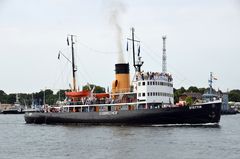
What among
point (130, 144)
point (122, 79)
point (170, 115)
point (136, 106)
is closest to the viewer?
point (130, 144)

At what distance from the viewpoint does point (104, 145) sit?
160 ft

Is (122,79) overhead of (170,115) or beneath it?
overhead

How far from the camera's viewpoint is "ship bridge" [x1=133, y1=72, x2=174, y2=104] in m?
71.5

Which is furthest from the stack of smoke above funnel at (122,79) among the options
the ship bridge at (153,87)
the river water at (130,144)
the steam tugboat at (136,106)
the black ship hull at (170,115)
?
the river water at (130,144)

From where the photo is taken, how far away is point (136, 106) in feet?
236

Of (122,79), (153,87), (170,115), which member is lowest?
(170,115)

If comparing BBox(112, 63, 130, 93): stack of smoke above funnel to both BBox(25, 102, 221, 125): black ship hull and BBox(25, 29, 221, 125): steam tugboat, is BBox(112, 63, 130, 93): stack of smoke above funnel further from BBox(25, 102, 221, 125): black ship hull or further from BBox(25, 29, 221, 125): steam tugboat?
BBox(25, 102, 221, 125): black ship hull

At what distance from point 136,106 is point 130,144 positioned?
23817mm

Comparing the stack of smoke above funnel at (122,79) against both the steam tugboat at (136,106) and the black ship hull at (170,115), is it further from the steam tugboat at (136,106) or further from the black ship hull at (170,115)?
the black ship hull at (170,115)

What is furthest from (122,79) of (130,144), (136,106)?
(130,144)

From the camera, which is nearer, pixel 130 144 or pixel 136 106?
pixel 130 144

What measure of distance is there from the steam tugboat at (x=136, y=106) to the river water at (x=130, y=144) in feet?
6.42

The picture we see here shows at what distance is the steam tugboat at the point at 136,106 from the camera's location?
6769cm

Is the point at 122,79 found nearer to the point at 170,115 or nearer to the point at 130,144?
the point at 170,115
